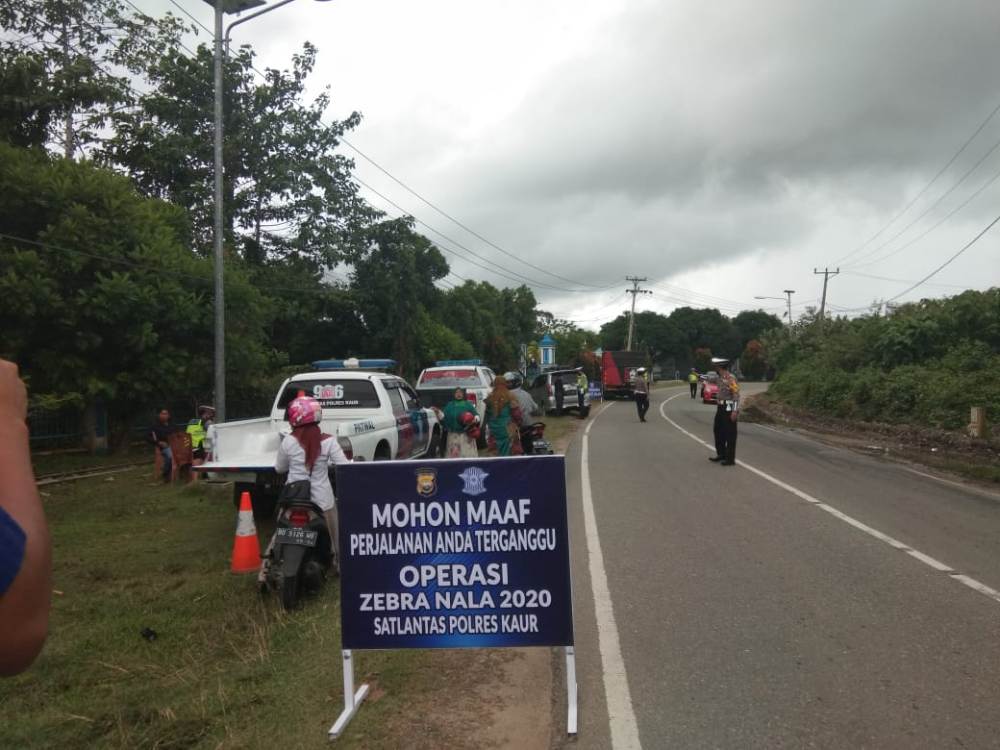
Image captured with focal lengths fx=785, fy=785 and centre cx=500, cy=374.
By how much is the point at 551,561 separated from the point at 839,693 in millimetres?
1807

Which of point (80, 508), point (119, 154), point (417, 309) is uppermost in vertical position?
point (119, 154)

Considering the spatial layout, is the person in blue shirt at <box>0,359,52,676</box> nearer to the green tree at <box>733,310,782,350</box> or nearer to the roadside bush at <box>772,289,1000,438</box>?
the roadside bush at <box>772,289,1000,438</box>

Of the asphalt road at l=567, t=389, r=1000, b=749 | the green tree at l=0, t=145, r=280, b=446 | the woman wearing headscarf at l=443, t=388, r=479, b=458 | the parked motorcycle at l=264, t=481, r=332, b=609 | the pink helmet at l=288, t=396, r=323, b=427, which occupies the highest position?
the green tree at l=0, t=145, r=280, b=446

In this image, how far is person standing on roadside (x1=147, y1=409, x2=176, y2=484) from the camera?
1412 cm

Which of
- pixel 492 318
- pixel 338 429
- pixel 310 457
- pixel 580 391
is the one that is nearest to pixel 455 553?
pixel 310 457

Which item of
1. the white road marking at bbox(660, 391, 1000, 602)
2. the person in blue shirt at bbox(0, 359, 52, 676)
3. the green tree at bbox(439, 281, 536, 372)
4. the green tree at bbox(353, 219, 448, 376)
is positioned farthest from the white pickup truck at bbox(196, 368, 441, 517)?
the green tree at bbox(439, 281, 536, 372)

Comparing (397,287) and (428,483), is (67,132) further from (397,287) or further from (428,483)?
(428,483)

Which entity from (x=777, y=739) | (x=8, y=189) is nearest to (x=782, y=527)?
(x=777, y=739)

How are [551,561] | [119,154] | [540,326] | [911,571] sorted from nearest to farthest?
[551,561] < [911,571] < [119,154] < [540,326]

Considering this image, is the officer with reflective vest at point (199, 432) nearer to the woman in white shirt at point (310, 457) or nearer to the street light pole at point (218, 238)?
the street light pole at point (218, 238)

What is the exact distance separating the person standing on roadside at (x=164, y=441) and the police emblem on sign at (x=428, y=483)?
36.7ft

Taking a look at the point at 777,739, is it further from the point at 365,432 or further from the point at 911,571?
the point at 365,432

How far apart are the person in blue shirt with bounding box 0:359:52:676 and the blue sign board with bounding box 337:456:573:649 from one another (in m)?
2.90

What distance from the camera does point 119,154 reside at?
2784 cm
